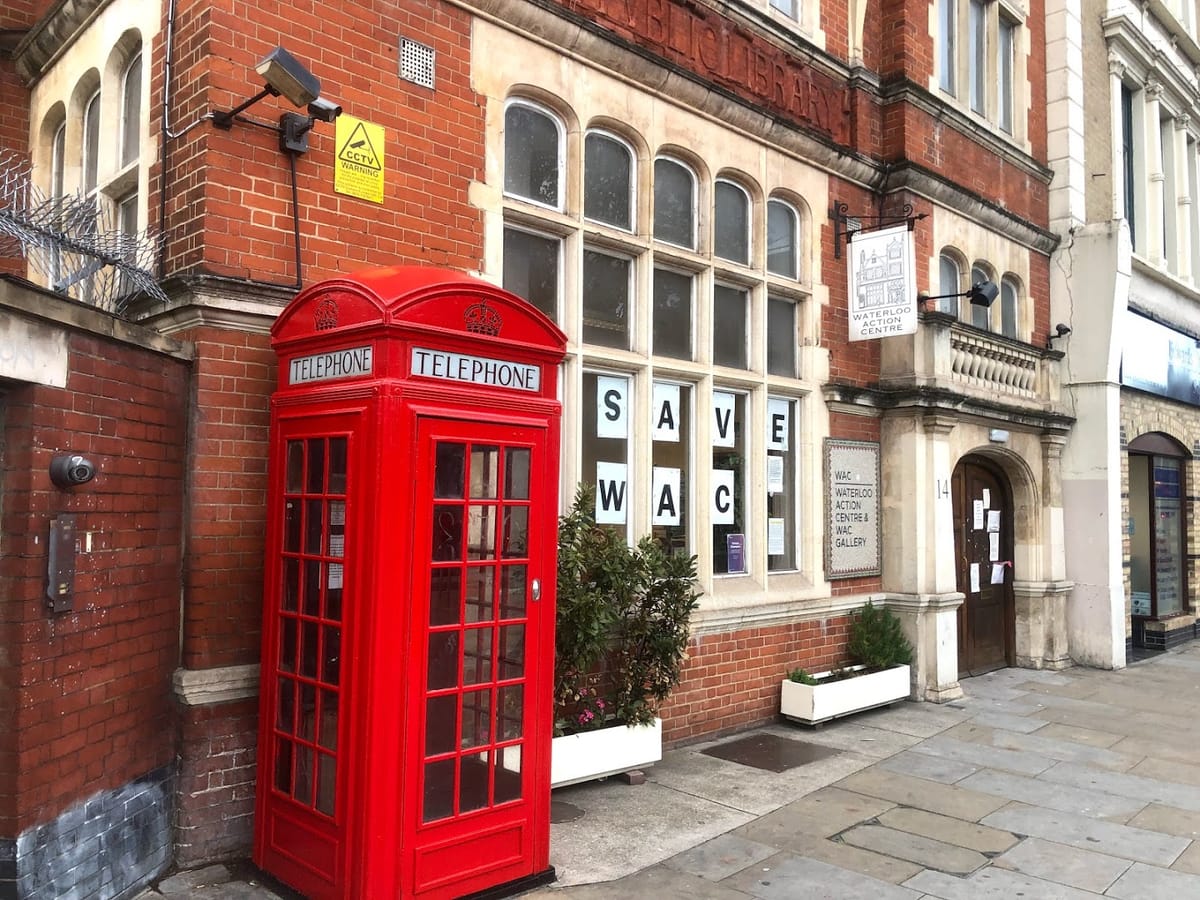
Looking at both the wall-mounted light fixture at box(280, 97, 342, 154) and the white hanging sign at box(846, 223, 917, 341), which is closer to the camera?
the wall-mounted light fixture at box(280, 97, 342, 154)

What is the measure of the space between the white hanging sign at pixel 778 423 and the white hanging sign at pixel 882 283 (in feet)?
3.59

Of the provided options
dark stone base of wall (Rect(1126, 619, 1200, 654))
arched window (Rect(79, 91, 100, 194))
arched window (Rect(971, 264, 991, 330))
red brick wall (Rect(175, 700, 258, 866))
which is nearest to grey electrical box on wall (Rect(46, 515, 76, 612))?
red brick wall (Rect(175, 700, 258, 866))

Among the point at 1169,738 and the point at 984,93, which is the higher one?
the point at 984,93

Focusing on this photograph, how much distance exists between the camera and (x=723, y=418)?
7.90 metres

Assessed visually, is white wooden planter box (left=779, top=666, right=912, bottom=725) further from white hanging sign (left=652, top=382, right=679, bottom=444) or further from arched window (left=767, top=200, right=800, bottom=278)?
arched window (left=767, top=200, right=800, bottom=278)

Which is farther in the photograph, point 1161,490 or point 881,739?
point 1161,490

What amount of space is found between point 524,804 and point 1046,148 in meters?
11.6

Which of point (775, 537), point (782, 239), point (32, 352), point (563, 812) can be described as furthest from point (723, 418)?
point (32, 352)

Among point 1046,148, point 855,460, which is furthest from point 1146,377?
point 855,460

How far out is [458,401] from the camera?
13.6 ft

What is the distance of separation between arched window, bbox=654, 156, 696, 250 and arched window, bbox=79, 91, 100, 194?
4.33m

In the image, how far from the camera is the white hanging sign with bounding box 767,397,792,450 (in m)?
8.34

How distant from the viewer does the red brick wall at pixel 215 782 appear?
4.59 metres

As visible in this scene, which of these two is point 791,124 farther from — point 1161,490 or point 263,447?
point 1161,490
